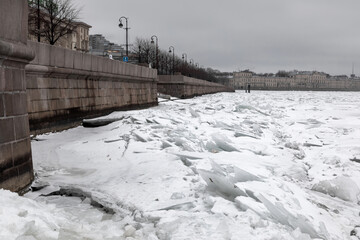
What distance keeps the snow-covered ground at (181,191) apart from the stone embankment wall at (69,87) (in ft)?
3.34

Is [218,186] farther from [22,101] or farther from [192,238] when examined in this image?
[22,101]

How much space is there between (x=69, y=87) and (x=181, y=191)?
7.16m

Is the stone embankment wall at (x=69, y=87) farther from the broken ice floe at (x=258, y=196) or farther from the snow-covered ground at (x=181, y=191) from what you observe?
the broken ice floe at (x=258, y=196)

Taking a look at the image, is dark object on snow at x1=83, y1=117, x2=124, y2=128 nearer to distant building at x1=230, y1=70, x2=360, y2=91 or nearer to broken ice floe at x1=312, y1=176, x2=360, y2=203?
broken ice floe at x1=312, y1=176, x2=360, y2=203

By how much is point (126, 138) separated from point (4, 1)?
4.64 metres

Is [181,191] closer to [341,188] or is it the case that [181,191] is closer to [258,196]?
[258,196]

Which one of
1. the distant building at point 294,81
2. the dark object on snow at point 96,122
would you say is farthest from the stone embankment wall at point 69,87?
the distant building at point 294,81

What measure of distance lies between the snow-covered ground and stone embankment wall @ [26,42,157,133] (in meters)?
1.02

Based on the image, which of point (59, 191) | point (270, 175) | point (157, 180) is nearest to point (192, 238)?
point (157, 180)

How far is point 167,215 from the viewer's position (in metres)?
3.88

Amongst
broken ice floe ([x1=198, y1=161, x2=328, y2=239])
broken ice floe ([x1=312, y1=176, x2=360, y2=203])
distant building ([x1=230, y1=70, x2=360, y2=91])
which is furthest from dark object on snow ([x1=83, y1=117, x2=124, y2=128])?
distant building ([x1=230, y1=70, x2=360, y2=91])

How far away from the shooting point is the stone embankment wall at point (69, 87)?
8.59m

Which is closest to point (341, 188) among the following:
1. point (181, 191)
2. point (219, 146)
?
point (181, 191)

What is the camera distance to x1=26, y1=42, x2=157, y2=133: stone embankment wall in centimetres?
859
